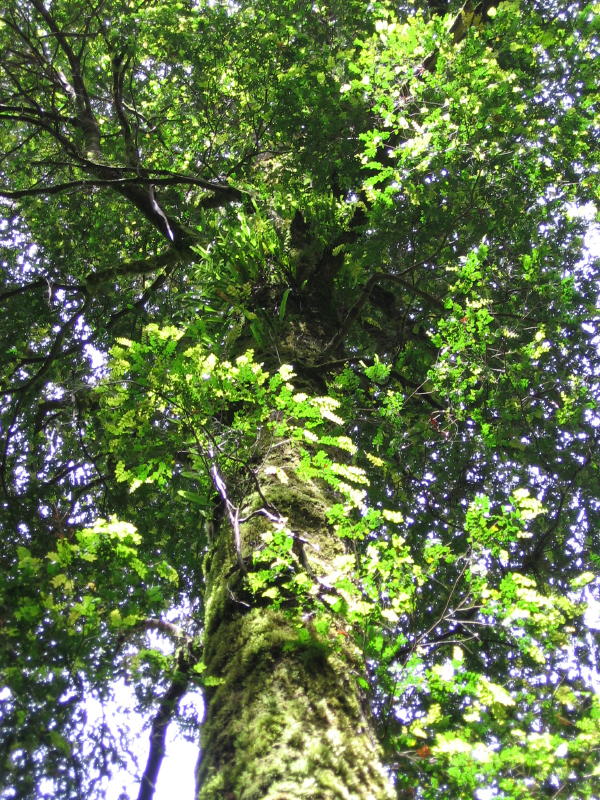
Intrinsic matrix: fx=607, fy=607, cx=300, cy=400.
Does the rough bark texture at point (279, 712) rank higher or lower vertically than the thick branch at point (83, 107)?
lower

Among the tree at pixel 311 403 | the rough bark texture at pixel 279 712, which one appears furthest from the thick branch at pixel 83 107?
the rough bark texture at pixel 279 712

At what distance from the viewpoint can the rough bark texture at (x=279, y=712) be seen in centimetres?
171

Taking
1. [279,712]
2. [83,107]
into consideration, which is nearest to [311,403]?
[279,712]

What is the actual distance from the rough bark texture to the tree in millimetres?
11

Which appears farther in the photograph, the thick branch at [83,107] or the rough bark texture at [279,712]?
the thick branch at [83,107]

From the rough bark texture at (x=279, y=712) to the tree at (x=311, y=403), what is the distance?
0.4 inches

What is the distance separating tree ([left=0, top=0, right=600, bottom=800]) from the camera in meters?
1.90

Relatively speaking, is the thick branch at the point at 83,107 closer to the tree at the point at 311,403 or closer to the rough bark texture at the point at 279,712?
the tree at the point at 311,403

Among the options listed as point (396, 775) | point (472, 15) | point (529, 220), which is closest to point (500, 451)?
point (529, 220)

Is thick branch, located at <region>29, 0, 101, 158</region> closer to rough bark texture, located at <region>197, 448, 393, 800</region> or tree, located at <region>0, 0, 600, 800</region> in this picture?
tree, located at <region>0, 0, 600, 800</region>

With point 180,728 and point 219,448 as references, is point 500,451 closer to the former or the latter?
point 219,448

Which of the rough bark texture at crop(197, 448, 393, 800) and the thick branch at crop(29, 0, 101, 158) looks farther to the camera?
the thick branch at crop(29, 0, 101, 158)

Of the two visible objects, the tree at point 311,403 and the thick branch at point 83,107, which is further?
the thick branch at point 83,107

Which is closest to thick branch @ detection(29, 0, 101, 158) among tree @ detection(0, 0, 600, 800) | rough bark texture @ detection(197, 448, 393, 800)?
tree @ detection(0, 0, 600, 800)
